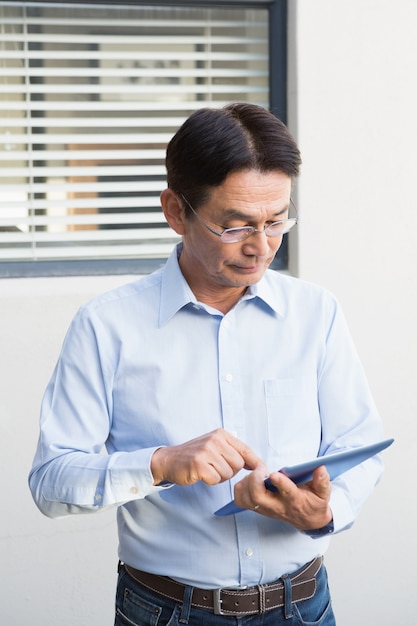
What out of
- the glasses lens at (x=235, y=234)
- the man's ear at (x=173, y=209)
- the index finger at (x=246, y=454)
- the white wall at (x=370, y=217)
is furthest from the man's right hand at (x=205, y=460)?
the white wall at (x=370, y=217)

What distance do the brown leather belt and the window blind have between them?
206cm

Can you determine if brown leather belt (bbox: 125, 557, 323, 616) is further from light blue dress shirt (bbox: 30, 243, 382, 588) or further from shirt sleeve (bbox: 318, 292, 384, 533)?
shirt sleeve (bbox: 318, 292, 384, 533)

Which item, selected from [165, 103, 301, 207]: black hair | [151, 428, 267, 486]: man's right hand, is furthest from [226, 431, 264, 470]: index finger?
[165, 103, 301, 207]: black hair

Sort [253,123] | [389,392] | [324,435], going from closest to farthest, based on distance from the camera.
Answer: [253,123]
[324,435]
[389,392]

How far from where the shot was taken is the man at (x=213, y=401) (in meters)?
1.82

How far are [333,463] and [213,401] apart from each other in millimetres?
365

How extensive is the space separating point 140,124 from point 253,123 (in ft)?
6.58

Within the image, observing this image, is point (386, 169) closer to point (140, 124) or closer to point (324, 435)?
point (140, 124)

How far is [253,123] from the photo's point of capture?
1.84 m

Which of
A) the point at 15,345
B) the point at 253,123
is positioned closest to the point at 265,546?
the point at 253,123

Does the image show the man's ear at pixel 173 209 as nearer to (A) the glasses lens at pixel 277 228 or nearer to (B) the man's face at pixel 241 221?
(B) the man's face at pixel 241 221

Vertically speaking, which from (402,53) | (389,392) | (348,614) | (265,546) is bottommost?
(348,614)

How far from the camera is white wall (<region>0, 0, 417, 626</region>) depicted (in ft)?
11.6

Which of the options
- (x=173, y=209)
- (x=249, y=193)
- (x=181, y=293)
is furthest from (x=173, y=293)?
(x=249, y=193)
